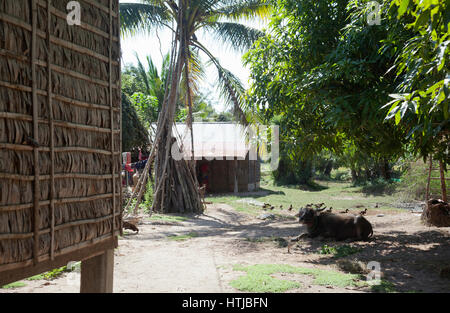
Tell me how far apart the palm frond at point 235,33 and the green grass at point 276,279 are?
9.40 metres

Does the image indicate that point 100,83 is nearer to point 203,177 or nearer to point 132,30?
point 132,30

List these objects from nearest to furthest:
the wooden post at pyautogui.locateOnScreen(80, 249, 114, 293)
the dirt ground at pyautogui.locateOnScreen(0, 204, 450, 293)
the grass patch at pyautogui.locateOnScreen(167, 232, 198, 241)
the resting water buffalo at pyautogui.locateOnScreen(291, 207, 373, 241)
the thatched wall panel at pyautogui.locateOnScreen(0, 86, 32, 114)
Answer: the thatched wall panel at pyautogui.locateOnScreen(0, 86, 32, 114) < the wooden post at pyautogui.locateOnScreen(80, 249, 114, 293) < the dirt ground at pyautogui.locateOnScreen(0, 204, 450, 293) < the resting water buffalo at pyautogui.locateOnScreen(291, 207, 373, 241) < the grass patch at pyautogui.locateOnScreen(167, 232, 198, 241)

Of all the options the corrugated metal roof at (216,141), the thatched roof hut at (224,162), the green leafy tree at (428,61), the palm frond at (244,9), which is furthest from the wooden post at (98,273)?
the thatched roof hut at (224,162)

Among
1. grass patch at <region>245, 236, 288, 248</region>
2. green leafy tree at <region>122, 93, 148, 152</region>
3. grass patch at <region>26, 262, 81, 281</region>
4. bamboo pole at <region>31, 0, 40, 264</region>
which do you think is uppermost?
green leafy tree at <region>122, 93, 148, 152</region>

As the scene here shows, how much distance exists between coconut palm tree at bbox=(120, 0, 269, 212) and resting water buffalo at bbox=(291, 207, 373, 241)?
511 centimetres

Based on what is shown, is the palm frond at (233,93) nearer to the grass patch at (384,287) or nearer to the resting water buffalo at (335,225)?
the resting water buffalo at (335,225)

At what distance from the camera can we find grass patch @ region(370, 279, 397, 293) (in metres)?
5.11

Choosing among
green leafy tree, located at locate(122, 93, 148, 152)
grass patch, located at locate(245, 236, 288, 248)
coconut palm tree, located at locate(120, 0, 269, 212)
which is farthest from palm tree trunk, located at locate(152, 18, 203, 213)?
grass patch, located at locate(245, 236, 288, 248)

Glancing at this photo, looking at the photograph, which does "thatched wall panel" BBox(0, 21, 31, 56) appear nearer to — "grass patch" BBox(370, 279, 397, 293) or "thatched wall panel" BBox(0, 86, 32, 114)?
"thatched wall panel" BBox(0, 86, 32, 114)

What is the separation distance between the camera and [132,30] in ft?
Answer: 44.1

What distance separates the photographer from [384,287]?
5254 mm

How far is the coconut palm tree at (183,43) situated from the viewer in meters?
13.0

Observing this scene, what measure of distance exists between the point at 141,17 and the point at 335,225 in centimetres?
926

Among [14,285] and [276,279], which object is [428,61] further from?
[14,285]
